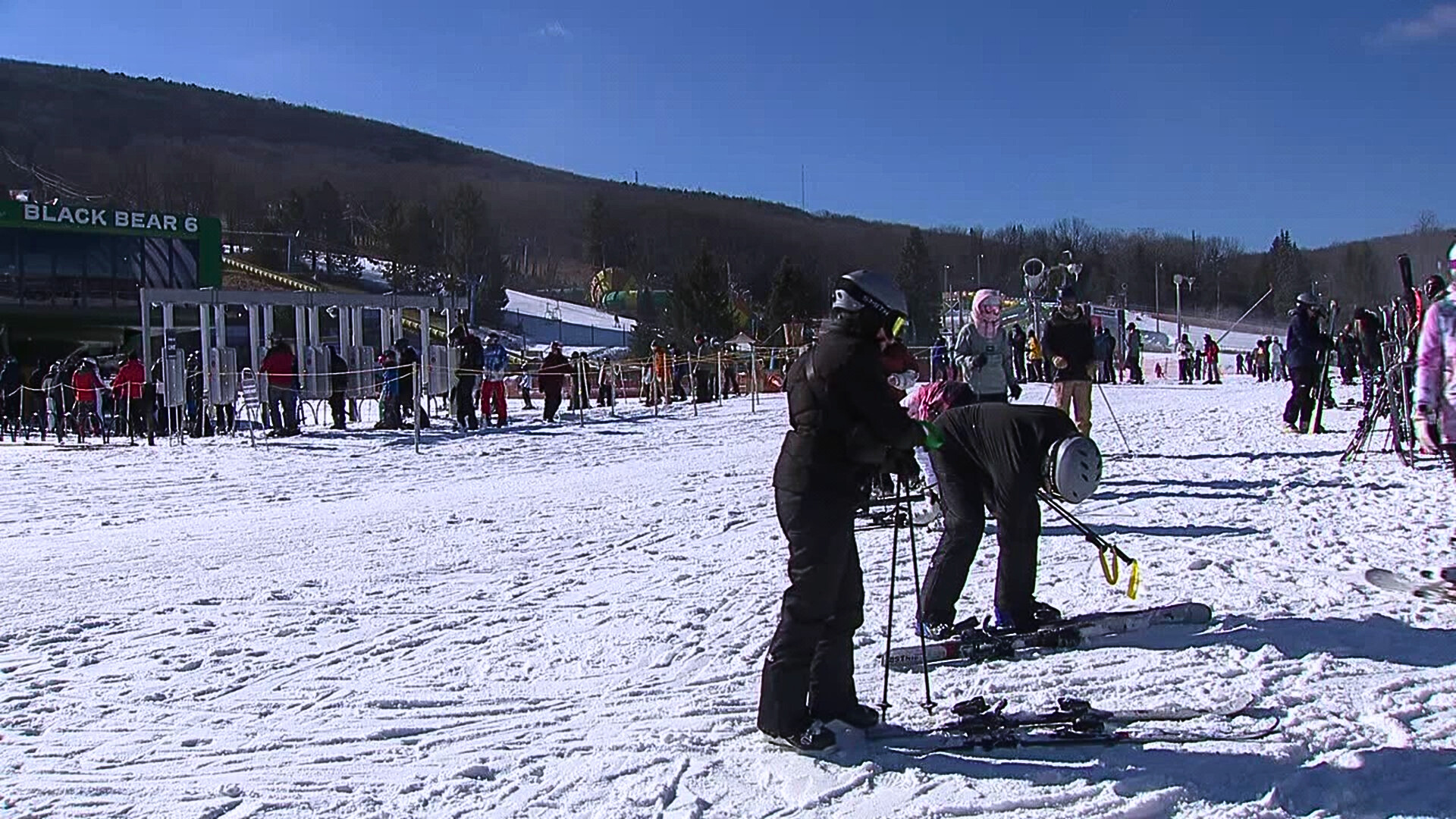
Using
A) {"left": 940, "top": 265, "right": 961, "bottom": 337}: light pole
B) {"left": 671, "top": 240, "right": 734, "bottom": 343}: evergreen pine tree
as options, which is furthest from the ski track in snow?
{"left": 940, "top": 265, "right": 961, "bottom": 337}: light pole

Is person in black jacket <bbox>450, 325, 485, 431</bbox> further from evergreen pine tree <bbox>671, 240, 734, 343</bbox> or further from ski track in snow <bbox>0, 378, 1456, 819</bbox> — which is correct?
evergreen pine tree <bbox>671, 240, 734, 343</bbox>

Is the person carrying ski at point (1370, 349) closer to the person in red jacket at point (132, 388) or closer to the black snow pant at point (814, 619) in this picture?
the black snow pant at point (814, 619)

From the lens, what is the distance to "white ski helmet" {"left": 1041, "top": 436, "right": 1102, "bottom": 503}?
511cm

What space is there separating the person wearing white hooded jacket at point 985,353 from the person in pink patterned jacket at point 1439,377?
140 inches

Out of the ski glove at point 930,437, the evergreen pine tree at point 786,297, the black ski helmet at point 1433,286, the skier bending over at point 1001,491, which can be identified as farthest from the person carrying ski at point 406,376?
the evergreen pine tree at point 786,297

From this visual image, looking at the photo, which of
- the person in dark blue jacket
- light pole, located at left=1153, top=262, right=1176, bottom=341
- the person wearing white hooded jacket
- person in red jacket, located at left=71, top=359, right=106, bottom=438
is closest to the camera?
the person wearing white hooded jacket

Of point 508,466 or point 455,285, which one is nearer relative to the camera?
point 508,466

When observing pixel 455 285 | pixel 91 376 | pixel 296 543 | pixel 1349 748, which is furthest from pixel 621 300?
pixel 1349 748

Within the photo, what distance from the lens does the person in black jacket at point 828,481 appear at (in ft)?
13.4

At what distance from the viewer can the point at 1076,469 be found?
5.12 m

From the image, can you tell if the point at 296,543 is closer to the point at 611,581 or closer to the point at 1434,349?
the point at 611,581

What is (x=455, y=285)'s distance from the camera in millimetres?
79938

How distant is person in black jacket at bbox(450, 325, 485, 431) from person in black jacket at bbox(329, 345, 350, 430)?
→ 1.83m

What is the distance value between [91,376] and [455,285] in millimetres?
61046
